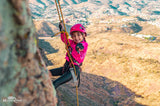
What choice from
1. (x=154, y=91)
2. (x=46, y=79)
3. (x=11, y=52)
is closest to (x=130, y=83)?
(x=154, y=91)

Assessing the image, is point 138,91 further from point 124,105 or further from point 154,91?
point 124,105

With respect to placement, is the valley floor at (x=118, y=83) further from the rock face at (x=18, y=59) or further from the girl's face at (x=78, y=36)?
the rock face at (x=18, y=59)

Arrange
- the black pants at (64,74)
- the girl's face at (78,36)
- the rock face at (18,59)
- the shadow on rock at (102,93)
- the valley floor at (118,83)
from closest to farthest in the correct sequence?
the rock face at (18,59), the black pants at (64,74), the girl's face at (78,36), the shadow on rock at (102,93), the valley floor at (118,83)

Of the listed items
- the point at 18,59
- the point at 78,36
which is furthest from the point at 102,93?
the point at 18,59

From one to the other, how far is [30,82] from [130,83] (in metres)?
17.0

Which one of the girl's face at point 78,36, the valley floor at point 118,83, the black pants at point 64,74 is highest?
the girl's face at point 78,36

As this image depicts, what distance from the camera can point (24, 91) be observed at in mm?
2316

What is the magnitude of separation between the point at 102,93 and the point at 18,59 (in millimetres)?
13358

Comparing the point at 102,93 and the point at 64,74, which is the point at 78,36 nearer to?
the point at 64,74

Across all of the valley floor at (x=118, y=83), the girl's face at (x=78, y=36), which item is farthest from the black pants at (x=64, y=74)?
the valley floor at (x=118, y=83)

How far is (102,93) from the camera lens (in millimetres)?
13930

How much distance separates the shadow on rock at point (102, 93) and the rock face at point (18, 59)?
6.00 m

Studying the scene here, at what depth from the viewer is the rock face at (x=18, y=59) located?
1.86 metres

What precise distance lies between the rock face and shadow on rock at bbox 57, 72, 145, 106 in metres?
6.00
